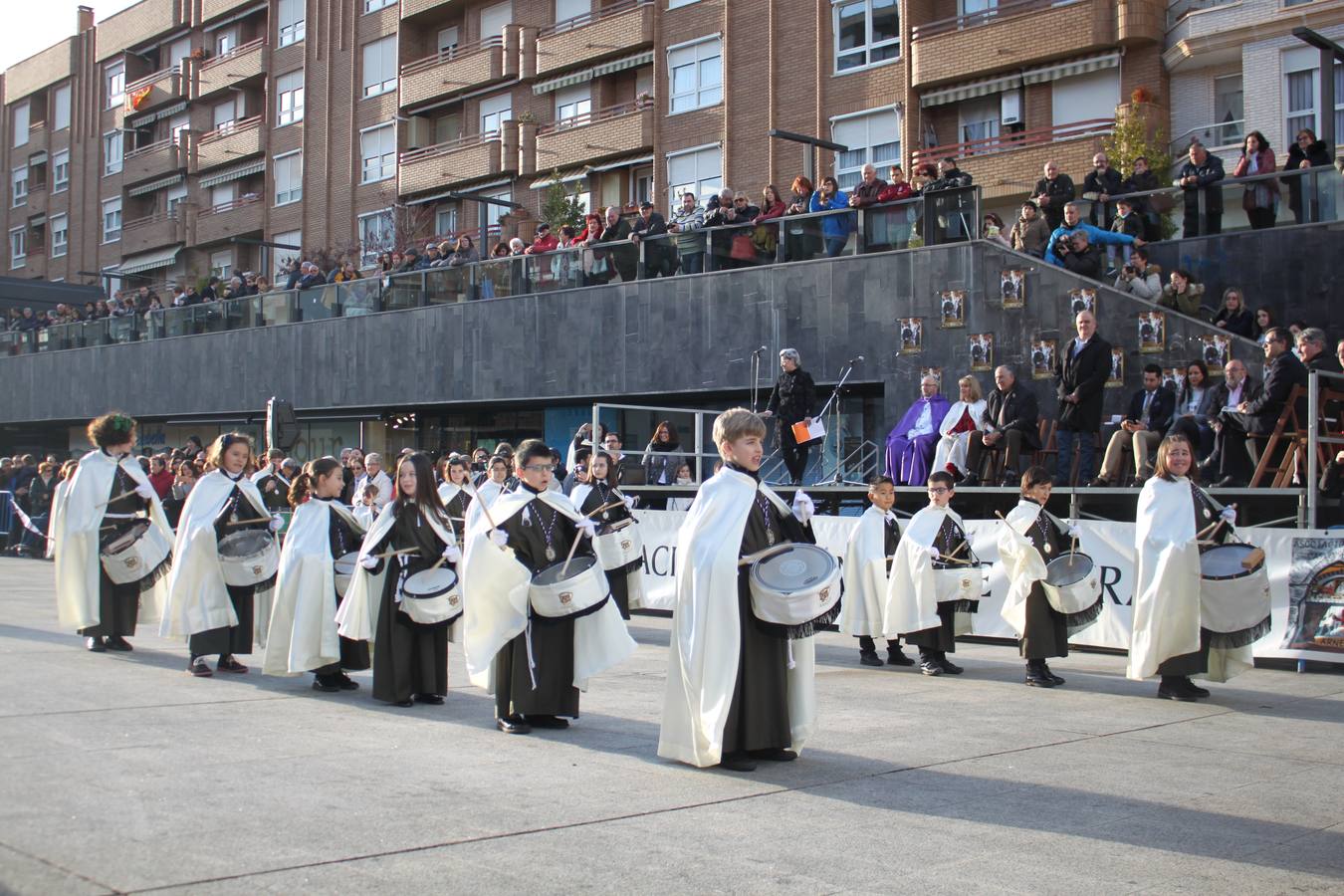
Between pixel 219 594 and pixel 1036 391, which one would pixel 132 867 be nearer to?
pixel 219 594

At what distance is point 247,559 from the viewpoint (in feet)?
37.8

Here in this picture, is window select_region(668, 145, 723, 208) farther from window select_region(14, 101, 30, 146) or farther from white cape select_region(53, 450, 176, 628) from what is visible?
window select_region(14, 101, 30, 146)

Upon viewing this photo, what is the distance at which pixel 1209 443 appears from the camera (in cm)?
1484

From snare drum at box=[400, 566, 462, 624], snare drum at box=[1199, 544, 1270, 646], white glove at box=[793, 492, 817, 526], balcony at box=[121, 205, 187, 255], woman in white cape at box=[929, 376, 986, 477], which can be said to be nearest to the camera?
white glove at box=[793, 492, 817, 526]

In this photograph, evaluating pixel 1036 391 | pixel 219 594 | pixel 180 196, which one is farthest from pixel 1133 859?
pixel 180 196

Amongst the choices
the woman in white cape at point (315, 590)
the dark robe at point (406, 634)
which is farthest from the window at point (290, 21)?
the dark robe at point (406, 634)

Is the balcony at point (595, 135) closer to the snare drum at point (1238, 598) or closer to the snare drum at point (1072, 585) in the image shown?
the snare drum at point (1072, 585)

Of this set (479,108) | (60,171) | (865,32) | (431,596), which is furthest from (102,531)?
(60,171)

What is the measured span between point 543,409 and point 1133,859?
965 inches

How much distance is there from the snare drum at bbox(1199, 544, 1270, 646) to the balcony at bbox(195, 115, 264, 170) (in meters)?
43.7

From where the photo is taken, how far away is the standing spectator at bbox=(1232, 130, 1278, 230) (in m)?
17.6

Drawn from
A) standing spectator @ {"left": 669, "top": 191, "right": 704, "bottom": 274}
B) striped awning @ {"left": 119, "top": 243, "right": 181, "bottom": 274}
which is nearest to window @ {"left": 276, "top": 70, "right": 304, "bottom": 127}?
striped awning @ {"left": 119, "top": 243, "right": 181, "bottom": 274}

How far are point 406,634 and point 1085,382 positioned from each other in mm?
Result: 9011

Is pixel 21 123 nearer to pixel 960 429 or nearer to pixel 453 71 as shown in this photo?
pixel 453 71
